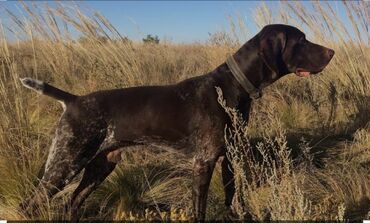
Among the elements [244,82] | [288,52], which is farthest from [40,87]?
[288,52]

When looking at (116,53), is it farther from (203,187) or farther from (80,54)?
(203,187)

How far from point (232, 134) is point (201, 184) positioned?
0.48 metres

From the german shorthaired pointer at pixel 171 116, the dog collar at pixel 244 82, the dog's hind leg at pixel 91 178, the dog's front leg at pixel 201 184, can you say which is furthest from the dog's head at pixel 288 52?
the dog's hind leg at pixel 91 178

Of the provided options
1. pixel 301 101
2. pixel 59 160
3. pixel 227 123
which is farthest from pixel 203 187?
pixel 301 101

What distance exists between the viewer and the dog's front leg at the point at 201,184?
365 centimetres

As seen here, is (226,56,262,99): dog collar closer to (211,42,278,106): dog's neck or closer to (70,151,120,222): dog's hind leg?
(211,42,278,106): dog's neck

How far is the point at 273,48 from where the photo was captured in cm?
398

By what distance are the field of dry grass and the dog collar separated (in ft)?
0.94

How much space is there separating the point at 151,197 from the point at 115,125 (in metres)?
0.91

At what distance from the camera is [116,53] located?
23.0ft

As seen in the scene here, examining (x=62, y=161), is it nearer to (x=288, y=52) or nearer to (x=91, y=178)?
(x=91, y=178)

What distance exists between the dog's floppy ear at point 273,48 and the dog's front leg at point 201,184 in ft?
3.20

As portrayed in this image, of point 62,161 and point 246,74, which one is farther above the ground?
point 246,74

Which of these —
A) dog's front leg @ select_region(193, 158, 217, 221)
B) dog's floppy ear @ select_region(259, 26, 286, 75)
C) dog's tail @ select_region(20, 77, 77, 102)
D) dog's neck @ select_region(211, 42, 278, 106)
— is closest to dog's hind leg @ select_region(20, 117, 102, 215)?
dog's tail @ select_region(20, 77, 77, 102)
